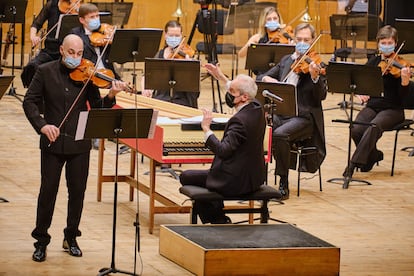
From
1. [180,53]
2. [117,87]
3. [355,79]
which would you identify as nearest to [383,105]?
[355,79]

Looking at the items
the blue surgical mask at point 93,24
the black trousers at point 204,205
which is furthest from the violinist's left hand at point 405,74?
the black trousers at point 204,205

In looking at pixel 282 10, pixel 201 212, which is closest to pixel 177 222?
pixel 201 212

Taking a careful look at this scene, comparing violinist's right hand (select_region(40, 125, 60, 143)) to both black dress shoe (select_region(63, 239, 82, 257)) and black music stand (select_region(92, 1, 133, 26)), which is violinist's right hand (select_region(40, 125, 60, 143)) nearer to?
black dress shoe (select_region(63, 239, 82, 257))

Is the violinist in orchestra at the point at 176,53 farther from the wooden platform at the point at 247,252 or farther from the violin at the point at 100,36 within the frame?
the wooden platform at the point at 247,252

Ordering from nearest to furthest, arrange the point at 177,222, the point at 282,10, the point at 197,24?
the point at 177,222 < the point at 197,24 < the point at 282,10

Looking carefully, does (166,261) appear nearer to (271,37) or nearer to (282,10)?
(271,37)

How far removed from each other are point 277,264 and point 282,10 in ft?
36.7

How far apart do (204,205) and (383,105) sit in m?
3.55

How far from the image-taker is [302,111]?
399 inches

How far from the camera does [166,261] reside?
7.85 meters

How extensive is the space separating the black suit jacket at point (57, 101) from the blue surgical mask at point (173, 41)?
3.27m

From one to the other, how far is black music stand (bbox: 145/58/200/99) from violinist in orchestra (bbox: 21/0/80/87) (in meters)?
2.67

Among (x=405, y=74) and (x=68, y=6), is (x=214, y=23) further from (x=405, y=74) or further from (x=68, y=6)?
(x=405, y=74)

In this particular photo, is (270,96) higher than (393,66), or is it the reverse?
(393,66)
